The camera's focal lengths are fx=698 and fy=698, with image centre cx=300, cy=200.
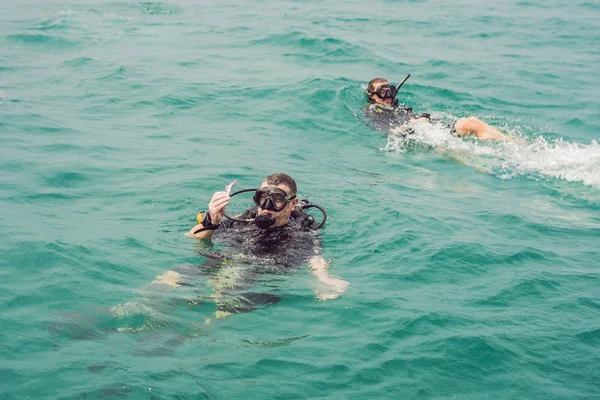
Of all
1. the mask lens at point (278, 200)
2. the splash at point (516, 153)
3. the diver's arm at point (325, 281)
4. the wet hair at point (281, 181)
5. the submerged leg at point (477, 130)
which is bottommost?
the diver's arm at point (325, 281)

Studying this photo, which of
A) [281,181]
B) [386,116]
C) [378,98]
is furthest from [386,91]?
[281,181]

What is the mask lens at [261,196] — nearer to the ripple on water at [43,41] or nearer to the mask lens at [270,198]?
the mask lens at [270,198]

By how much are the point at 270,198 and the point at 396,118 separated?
601cm

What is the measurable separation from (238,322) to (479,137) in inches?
273

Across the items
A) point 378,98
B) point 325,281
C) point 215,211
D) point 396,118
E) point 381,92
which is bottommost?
point 325,281

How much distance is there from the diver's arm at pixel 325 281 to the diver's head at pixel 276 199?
540mm

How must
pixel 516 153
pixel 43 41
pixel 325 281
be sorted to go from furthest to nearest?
pixel 43 41 < pixel 516 153 < pixel 325 281

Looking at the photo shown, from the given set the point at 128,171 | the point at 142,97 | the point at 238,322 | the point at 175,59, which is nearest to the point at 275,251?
the point at 238,322

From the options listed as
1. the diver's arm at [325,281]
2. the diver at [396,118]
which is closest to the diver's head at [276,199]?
the diver's arm at [325,281]

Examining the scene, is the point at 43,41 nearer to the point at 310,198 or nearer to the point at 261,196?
the point at 310,198

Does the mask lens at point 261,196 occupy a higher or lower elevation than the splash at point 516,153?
higher

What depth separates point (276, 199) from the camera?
683 cm

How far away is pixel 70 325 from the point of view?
541cm

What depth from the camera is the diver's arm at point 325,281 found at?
625cm
